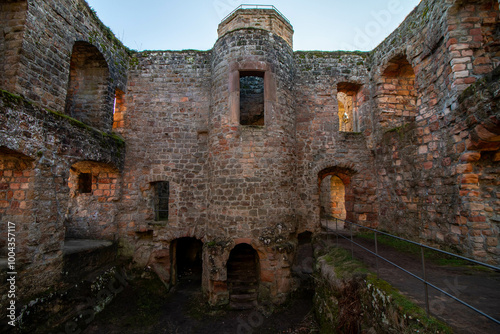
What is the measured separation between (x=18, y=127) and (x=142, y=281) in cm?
532

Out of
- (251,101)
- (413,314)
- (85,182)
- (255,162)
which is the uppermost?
(251,101)

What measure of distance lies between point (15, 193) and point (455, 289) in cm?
806

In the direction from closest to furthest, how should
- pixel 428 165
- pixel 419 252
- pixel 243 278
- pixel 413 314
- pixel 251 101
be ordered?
pixel 413 314 → pixel 419 252 → pixel 428 165 → pixel 243 278 → pixel 251 101

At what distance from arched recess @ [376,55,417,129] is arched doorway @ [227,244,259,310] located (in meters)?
6.33

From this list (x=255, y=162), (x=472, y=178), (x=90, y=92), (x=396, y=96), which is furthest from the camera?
(x=396, y=96)

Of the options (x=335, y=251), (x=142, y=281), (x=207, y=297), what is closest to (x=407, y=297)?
(x=335, y=251)

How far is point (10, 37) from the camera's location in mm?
5160

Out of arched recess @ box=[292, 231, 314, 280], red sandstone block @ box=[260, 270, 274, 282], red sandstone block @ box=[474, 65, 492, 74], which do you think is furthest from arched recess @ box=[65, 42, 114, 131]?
red sandstone block @ box=[474, 65, 492, 74]

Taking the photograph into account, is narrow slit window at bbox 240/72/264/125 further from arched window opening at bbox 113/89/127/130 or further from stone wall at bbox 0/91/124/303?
stone wall at bbox 0/91/124/303

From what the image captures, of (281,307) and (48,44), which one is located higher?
(48,44)

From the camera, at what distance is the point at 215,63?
7812mm

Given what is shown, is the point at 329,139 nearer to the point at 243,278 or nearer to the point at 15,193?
the point at 243,278

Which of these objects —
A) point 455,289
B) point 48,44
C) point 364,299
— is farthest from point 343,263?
point 48,44

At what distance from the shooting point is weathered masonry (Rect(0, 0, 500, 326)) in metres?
4.98
